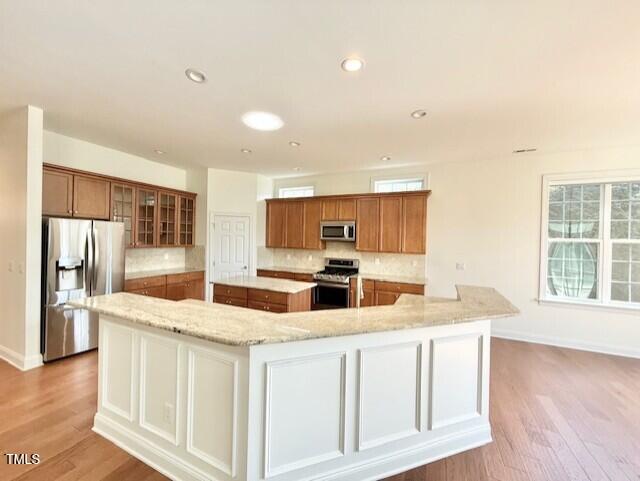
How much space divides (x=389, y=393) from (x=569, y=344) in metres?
3.78

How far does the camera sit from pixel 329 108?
9.18ft

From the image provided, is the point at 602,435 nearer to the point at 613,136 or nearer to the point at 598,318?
the point at 598,318

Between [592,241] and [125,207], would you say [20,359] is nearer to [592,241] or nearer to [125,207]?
[125,207]

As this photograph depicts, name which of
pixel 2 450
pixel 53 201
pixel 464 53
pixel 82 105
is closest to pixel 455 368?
pixel 464 53

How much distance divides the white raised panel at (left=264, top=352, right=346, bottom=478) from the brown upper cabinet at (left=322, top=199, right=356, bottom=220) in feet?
12.4

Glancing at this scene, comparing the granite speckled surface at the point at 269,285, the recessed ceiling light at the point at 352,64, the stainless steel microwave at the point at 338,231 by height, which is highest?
the recessed ceiling light at the point at 352,64

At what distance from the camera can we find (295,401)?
156 centimetres

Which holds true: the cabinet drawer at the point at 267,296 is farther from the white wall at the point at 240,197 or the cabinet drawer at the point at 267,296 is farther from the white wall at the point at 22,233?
the white wall at the point at 22,233

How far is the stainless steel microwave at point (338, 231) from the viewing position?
5.19 meters

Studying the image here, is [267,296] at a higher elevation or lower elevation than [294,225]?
lower

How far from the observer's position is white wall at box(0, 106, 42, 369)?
3.00 metres

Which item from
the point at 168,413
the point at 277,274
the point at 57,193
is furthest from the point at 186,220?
the point at 168,413

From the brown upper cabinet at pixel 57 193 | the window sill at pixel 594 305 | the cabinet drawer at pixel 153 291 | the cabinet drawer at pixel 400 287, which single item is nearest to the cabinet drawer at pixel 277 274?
the cabinet drawer at pixel 400 287

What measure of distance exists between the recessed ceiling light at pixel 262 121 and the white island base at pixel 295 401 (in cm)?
221
